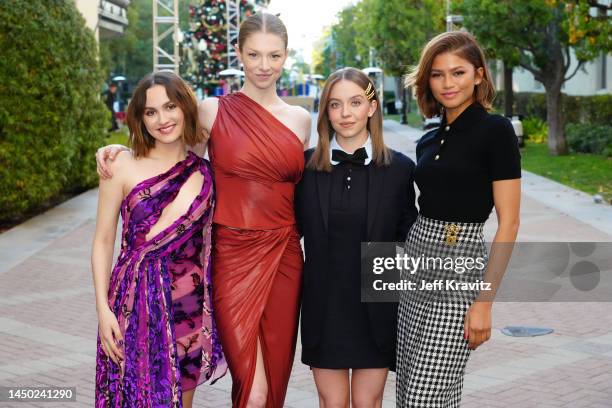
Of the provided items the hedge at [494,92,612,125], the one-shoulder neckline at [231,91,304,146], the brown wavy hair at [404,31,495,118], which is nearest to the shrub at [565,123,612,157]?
the hedge at [494,92,612,125]

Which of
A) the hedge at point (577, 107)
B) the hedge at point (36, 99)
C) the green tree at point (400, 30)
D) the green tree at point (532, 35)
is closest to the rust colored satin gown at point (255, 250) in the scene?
the hedge at point (36, 99)

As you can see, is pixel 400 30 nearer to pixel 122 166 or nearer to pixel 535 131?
pixel 535 131

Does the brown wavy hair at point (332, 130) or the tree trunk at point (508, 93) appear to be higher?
the tree trunk at point (508, 93)

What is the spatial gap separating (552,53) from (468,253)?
20089 millimetres

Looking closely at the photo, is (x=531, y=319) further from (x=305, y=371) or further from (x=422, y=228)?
(x=422, y=228)

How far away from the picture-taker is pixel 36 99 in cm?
1299

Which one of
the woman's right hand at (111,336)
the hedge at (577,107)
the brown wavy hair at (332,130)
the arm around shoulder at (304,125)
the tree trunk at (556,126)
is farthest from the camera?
the hedge at (577,107)

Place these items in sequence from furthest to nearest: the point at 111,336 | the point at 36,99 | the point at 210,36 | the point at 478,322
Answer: the point at 210,36, the point at 36,99, the point at 111,336, the point at 478,322

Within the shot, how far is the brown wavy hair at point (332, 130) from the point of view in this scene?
400cm

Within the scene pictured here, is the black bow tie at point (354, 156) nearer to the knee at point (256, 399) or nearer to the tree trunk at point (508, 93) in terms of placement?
the knee at point (256, 399)

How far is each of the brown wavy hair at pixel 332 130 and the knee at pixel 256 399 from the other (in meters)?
1.02

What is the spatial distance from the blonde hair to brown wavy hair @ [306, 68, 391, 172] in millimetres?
366

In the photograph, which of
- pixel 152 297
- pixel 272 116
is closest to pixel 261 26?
pixel 272 116

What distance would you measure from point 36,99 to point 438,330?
34.5ft
